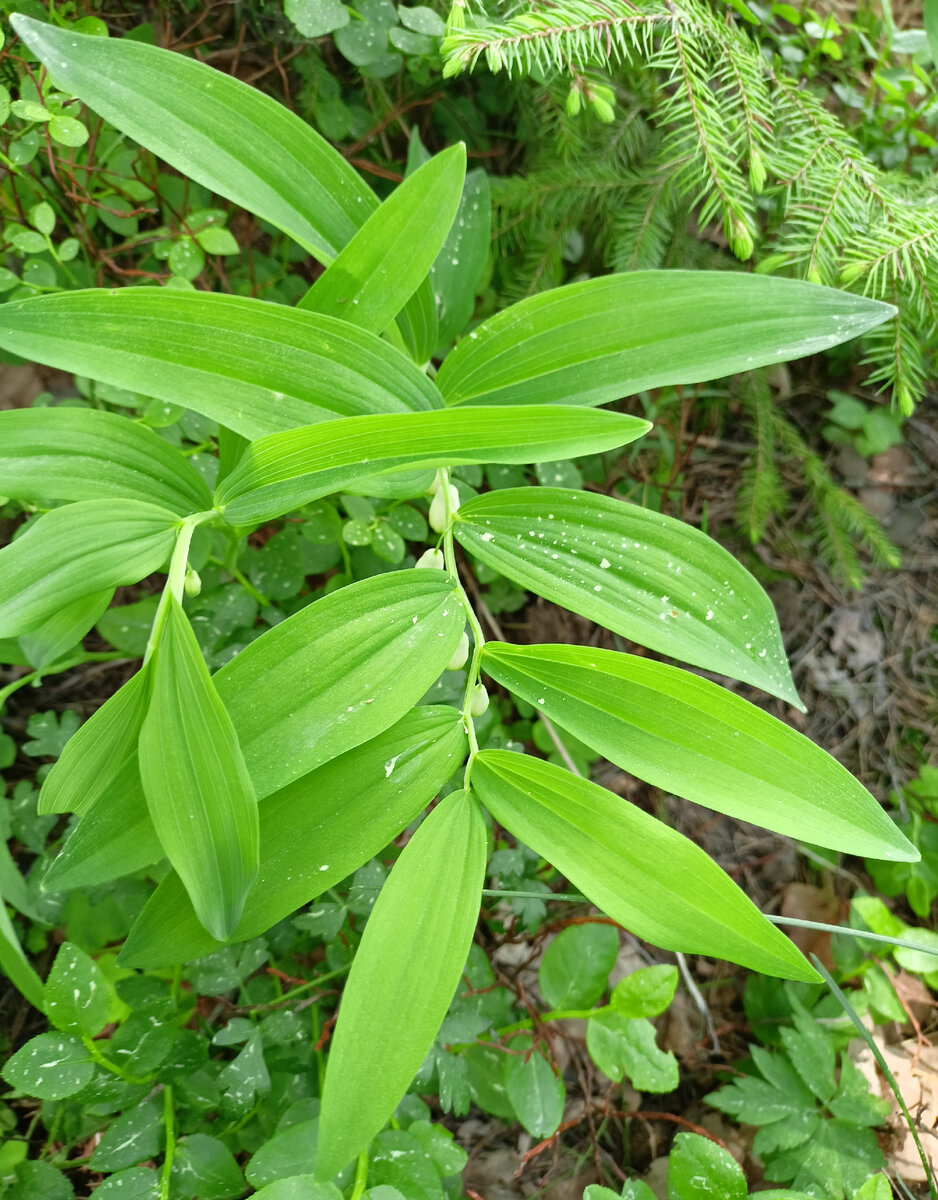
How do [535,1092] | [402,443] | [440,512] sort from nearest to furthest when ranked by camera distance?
[402,443]
[440,512]
[535,1092]

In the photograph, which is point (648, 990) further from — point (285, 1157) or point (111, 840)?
point (111, 840)

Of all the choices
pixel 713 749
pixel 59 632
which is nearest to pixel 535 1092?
pixel 713 749

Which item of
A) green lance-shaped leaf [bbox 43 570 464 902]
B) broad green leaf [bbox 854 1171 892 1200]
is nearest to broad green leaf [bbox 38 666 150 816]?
green lance-shaped leaf [bbox 43 570 464 902]

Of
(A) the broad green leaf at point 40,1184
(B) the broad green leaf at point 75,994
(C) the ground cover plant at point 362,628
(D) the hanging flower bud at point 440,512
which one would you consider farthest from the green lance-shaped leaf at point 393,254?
(A) the broad green leaf at point 40,1184

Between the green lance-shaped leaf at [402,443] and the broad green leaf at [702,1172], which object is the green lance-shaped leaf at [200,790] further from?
the broad green leaf at [702,1172]

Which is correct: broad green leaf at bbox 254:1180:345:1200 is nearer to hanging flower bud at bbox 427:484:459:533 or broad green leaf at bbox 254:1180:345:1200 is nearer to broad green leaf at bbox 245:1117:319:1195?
broad green leaf at bbox 245:1117:319:1195

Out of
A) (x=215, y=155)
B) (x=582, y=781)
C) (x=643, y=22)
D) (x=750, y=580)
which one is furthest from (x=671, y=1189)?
(x=643, y=22)

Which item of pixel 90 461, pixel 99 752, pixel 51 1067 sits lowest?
pixel 51 1067
